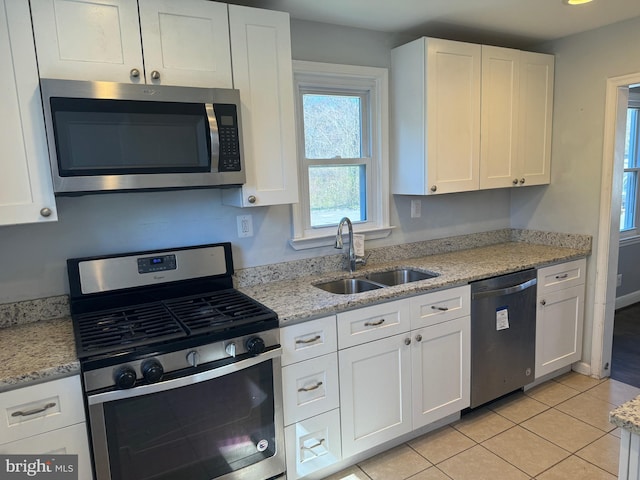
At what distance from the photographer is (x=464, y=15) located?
97.8 inches

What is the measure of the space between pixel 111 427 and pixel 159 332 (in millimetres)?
359

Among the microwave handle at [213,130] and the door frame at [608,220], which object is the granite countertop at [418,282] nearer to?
the door frame at [608,220]

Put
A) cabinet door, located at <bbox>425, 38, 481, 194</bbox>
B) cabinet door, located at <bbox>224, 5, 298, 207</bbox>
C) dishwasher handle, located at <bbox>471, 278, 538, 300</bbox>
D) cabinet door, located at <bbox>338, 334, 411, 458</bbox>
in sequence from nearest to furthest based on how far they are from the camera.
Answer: cabinet door, located at <bbox>224, 5, 298, 207</bbox> < cabinet door, located at <bbox>338, 334, 411, 458</bbox> < dishwasher handle, located at <bbox>471, 278, 538, 300</bbox> < cabinet door, located at <bbox>425, 38, 481, 194</bbox>

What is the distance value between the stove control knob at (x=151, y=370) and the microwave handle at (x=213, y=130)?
34.1 inches

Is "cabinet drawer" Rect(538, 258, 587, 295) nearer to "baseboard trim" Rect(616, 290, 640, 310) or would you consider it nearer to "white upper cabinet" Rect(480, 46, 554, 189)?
"white upper cabinet" Rect(480, 46, 554, 189)

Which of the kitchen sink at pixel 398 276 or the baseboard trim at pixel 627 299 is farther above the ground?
the kitchen sink at pixel 398 276

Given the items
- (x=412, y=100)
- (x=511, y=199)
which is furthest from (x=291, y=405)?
(x=511, y=199)

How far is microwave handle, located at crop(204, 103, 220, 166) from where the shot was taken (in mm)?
1877

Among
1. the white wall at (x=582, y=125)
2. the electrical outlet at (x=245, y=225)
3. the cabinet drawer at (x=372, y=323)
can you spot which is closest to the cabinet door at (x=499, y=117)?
the white wall at (x=582, y=125)

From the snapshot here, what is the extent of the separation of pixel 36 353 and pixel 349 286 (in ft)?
5.14

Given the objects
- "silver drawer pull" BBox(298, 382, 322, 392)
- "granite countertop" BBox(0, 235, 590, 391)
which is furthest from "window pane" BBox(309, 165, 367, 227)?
"silver drawer pull" BBox(298, 382, 322, 392)

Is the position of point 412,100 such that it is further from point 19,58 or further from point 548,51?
point 19,58

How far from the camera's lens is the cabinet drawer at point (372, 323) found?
6.84ft

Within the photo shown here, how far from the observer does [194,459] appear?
1.75 m
